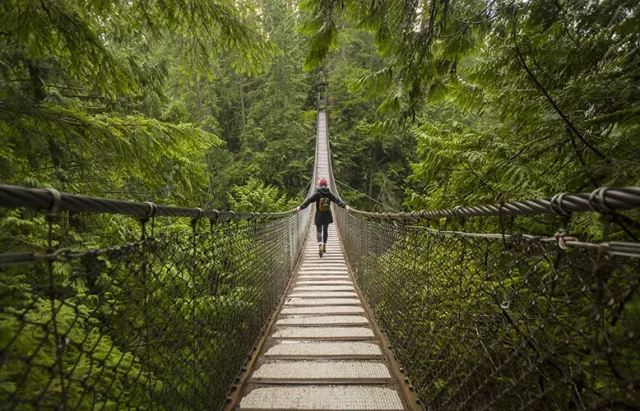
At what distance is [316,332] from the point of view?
2211 millimetres

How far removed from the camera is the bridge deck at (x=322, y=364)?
1.46 m

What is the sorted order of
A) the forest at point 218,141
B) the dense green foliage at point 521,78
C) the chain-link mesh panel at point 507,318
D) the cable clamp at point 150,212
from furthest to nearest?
the dense green foliage at point 521,78, the forest at point 218,141, the cable clamp at point 150,212, the chain-link mesh panel at point 507,318

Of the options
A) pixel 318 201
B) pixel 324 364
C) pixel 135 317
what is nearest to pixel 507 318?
pixel 135 317

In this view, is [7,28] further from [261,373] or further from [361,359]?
[361,359]

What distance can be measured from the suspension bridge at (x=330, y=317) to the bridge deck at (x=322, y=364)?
1 cm

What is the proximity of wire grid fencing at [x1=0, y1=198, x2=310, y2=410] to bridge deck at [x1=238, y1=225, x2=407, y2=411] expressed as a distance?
16 cm

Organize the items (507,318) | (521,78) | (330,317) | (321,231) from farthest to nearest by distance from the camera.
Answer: (321,231) < (330,317) < (521,78) < (507,318)

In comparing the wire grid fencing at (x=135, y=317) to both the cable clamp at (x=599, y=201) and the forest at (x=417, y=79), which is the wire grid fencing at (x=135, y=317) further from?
the cable clamp at (x=599, y=201)

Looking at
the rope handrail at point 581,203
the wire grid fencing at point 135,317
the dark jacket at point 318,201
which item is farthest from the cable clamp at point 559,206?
the dark jacket at point 318,201

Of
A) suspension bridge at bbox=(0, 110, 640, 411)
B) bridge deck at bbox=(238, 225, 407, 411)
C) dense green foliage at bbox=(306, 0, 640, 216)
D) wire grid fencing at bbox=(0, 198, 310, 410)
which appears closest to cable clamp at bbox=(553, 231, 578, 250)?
suspension bridge at bbox=(0, 110, 640, 411)

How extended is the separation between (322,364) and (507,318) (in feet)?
3.93

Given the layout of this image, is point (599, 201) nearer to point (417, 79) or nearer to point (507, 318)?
point (507, 318)

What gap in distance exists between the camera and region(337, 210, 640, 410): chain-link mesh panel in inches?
23.9

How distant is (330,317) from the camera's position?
252 centimetres
